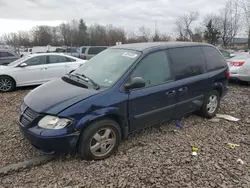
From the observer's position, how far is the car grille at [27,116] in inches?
111

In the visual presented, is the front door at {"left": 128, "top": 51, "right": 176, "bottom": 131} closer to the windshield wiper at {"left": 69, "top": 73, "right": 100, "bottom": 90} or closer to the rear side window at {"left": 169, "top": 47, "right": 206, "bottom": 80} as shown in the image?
the rear side window at {"left": 169, "top": 47, "right": 206, "bottom": 80}

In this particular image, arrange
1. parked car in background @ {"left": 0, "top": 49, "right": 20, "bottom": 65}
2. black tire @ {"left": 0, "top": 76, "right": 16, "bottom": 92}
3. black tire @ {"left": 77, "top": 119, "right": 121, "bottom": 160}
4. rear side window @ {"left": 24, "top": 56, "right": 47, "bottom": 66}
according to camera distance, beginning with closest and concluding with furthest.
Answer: black tire @ {"left": 77, "top": 119, "right": 121, "bottom": 160} → black tire @ {"left": 0, "top": 76, "right": 16, "bottom": 92} → rear side window @ {"left": 24, "top": 56, "right": 47, "bottom": 66} → parked car in background @ {"left": 0, "top": 49, "right": 20, "bottom": 65}

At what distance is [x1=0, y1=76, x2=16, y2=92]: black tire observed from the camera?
735cm

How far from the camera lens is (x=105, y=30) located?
63.9m

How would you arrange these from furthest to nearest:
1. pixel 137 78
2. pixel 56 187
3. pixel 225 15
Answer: pixel 225 15 < pixel 137 78 < pixel 56 187

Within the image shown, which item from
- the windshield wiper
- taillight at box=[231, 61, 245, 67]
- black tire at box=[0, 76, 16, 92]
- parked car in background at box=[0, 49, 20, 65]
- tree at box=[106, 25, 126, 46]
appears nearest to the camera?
the windshield wiper

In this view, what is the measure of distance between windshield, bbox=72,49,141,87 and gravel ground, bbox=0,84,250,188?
48.6 inches

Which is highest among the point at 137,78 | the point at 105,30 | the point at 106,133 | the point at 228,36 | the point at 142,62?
the point at 105,30

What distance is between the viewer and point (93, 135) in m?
2.92

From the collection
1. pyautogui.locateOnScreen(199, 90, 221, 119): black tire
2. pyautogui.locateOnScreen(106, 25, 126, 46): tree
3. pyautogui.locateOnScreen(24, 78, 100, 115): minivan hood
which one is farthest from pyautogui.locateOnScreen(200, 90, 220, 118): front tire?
pyautogui.locateOnScreen(106, 25, 126, 46): tree

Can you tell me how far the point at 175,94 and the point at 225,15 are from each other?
154ft

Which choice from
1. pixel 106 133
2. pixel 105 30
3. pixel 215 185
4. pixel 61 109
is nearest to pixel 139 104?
pixel 106 133

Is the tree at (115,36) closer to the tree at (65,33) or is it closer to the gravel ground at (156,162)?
the tree at (65,33)

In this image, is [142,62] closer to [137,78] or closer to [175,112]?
[137,78]
